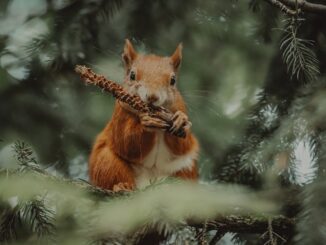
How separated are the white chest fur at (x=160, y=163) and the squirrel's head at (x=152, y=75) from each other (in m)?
0.17

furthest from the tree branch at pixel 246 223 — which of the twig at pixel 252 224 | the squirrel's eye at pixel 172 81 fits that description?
the squirrel's eye at pixel 172 81

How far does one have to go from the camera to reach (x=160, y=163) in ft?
6.63

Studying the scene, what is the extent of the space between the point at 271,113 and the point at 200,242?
71cm

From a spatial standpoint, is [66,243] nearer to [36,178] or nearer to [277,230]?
[36,178]

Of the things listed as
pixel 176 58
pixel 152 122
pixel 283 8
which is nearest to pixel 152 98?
pixel 152 122

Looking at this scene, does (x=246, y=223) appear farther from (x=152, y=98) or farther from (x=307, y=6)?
(x=152, y=98)

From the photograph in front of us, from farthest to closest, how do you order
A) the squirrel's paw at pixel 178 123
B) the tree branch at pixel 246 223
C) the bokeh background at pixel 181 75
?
the bokeh background at pixel 181 75 < the squirrel's paw at pixel 178 123 < the tree branch at pixel 246 223

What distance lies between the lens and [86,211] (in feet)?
3.69

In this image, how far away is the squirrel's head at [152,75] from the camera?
1.87 m

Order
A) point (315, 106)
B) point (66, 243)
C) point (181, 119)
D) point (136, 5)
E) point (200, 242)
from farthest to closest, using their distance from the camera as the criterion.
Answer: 1. point (136, 5)
2. point (181, 119)
3. point (315, 106)
4. point (200, 242)
5. point (66, 243)

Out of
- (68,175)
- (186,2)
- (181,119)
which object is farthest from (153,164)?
(186,2)

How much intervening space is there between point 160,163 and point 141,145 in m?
0.08

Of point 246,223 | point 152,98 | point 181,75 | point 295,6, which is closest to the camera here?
point 246,223

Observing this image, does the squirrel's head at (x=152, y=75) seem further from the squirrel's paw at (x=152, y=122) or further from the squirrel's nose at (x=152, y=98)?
the squirrel's paw at (x=152, y=122)
